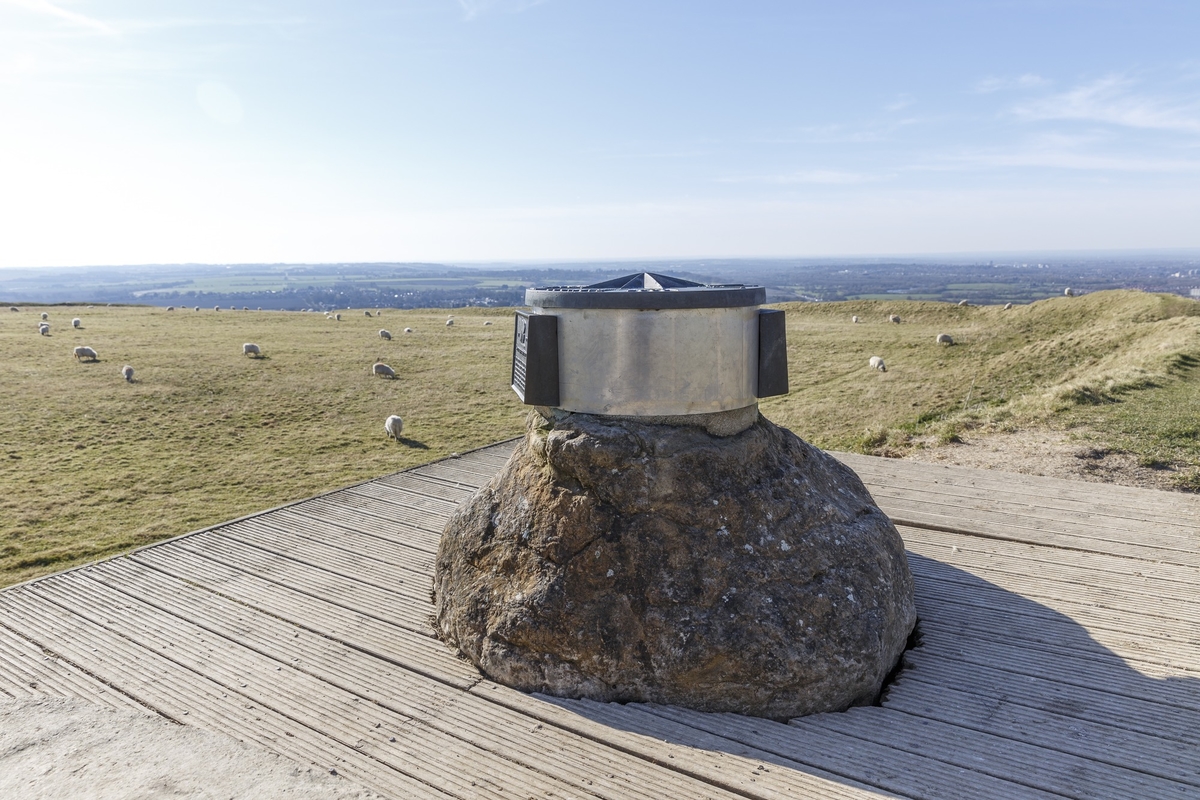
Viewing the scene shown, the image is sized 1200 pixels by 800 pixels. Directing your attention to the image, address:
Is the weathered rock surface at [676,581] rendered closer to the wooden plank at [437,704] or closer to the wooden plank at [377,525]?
the wooden plank at [437,704]

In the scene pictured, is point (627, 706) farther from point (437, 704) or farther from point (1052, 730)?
point (1052, 730)

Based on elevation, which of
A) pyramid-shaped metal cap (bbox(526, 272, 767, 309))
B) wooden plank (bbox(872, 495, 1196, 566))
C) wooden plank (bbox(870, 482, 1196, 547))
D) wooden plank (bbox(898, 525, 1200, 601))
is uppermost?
pyramid-shaped metal cap (bbox(526, 272, 767, 309))

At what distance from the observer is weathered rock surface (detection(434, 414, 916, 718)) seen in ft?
14.6

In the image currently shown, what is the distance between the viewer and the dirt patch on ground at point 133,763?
12.1 feet

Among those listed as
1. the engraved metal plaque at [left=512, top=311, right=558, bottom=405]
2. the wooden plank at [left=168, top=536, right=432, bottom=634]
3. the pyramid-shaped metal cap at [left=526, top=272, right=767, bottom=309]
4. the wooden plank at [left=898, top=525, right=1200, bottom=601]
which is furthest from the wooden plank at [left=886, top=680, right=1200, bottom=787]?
the wooden plank at [left=168, top=536, right=432, bottom=634]

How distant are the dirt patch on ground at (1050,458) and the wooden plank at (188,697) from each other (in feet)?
30.0

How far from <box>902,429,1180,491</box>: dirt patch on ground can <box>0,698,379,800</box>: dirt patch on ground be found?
31.1ft

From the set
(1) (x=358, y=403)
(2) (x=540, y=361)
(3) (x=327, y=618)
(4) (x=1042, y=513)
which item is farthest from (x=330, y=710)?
(1) (x=358, y=403)

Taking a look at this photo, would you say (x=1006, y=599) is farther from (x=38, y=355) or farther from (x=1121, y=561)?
(x=38, y=355)

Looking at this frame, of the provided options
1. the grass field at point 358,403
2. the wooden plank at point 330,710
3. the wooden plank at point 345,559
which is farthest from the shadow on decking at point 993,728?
the grass field at point 358,403

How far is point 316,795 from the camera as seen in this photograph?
11.9 ft

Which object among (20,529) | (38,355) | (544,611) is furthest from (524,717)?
(38,355)

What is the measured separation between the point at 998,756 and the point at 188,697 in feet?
15.7

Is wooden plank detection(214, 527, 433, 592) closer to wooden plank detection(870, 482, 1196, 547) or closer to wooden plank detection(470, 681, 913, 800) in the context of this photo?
wooden plank detection(470, 681, 913, 800)
